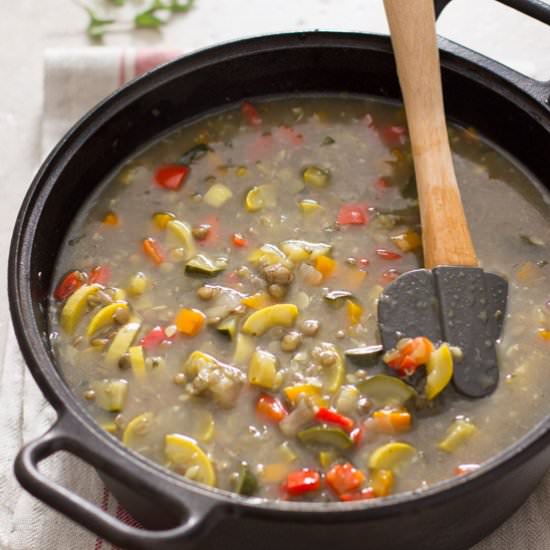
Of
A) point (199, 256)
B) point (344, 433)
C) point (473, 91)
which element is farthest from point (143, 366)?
point (473, 91)

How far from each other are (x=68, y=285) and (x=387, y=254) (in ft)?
3.03

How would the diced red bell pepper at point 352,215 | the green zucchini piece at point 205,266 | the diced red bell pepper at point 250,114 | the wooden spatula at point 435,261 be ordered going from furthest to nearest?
the diced red bell pepper at point 250,114 → the diced red bell pepper at point 352,215 → the green zucchini piece at point 205,266 → the wooden spatula at point 435,261

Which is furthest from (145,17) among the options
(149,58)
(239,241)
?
(239,241)

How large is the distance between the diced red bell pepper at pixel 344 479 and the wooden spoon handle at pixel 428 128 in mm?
652

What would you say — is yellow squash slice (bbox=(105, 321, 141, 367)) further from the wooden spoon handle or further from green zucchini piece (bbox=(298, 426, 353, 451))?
the wooden spoon handle

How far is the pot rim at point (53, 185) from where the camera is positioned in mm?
2113

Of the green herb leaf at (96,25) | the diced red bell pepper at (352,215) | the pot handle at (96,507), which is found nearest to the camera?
the pot handle at (96,507)

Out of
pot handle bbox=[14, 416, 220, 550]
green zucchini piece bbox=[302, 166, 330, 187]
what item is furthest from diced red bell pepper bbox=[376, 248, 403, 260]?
pot handle bbox=[14, 416, 220, 550]

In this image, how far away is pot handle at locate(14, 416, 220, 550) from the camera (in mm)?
2059

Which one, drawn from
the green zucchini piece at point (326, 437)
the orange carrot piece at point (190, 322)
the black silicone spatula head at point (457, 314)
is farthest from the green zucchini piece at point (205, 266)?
the green zucchini piece at point (326, 437)

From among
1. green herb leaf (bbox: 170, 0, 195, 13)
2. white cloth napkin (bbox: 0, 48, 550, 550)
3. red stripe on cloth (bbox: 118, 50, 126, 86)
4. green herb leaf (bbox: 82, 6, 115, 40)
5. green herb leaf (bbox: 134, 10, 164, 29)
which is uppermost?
green herb leaf (bbox: 170, 0, 195, 13)

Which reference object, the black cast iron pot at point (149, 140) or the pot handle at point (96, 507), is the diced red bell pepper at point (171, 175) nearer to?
the black cast iron pot at point (149, 140)

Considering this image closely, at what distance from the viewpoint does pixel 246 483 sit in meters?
2.40

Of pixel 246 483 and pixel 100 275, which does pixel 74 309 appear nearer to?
pixel 100 275
